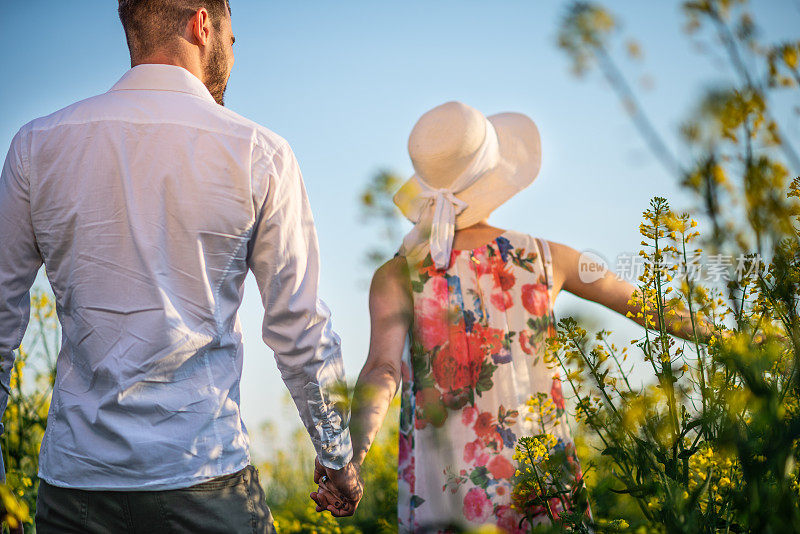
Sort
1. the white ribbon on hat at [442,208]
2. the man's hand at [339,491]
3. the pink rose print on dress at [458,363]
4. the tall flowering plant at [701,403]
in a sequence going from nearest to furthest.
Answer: the tall flowering plant at [701,403] < the man's hand at [339,491] < the pink rose print on dress at [458,363] < the white ribbon on hat at [442,208]

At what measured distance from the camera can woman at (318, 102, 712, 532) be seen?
221 cm

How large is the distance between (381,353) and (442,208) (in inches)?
21.9

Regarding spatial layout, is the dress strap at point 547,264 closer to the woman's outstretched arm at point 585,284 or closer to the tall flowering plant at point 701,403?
the woman's outstretched arm at point 585,284

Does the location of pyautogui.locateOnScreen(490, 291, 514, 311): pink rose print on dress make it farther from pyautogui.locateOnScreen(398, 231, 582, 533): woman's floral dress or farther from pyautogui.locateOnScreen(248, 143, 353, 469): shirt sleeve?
pyautogui.locateOnScreen(248, 143, 353, 469): shirt sleeve

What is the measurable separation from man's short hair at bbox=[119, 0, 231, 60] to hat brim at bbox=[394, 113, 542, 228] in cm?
104

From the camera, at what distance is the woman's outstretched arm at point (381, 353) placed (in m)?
2.03

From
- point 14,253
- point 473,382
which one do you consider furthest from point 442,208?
point 14,253

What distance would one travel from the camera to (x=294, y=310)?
1682 millimetres

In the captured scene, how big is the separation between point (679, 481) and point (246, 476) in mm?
895

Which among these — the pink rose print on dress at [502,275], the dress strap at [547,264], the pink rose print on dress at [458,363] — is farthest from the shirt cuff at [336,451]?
the dress strap at [547,264]

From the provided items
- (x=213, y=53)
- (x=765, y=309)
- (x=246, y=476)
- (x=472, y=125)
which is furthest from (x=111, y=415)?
(x=472, y=125)

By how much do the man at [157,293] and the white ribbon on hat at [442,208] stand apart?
76cm

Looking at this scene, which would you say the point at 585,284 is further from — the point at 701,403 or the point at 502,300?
the point at 701,403

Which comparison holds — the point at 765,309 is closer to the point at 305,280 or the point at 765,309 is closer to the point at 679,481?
the point at 679,481
